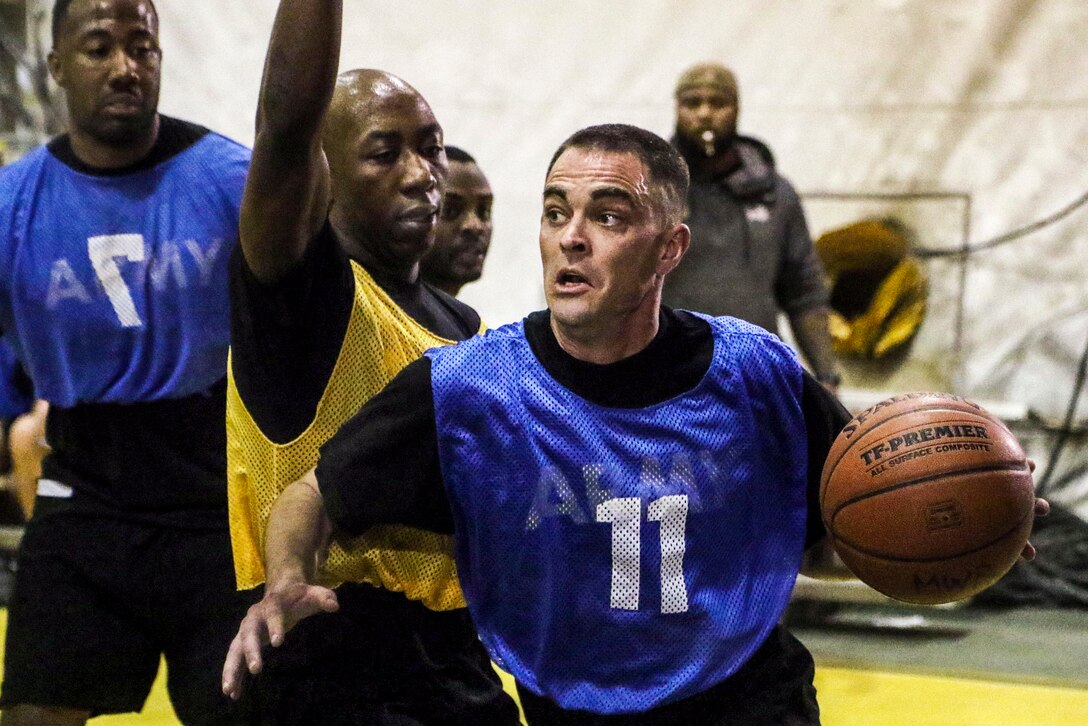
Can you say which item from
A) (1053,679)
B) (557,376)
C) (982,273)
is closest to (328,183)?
(557,376)

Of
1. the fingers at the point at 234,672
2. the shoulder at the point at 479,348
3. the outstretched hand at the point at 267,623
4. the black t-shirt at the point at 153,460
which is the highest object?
the shoulder at the point at 479,348

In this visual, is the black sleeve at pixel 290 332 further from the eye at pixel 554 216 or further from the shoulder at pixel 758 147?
the shoulder at pixel 758 147

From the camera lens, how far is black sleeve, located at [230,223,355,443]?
93.0 inches

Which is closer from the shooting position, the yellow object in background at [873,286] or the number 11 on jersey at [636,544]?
the number 11 on jersey at [636,544]

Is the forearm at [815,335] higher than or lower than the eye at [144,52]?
lower

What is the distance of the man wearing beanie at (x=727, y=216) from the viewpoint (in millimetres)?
5535

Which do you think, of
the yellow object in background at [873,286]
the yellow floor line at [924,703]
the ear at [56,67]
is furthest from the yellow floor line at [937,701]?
the ear at [56,67]

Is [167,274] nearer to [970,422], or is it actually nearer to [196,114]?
[970,422]

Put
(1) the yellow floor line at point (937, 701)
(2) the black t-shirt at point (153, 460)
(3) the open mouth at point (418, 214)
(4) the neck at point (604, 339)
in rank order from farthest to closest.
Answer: (1) the yellow floor line at point (937, 701) → (2) the black t-shirt at point (153, 460) → (3) the open mouth at point (418, 214) → (4) the neck at point (604, 339)

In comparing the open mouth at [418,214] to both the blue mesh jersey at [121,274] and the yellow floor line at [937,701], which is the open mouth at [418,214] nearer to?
the blue mesh jersey at [121,274]

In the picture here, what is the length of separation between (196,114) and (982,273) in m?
3.92

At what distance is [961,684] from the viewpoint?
199 inches

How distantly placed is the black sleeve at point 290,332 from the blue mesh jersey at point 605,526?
0.62 ft

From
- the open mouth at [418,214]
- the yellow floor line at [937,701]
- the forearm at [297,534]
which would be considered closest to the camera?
the forearm at [297,534]
